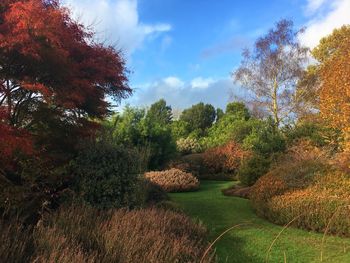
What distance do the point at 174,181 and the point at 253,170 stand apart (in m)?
3.25

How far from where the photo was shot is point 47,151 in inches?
355

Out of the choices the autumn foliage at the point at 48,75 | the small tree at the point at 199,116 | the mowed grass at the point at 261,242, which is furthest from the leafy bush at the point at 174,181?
the small tree at the point at 199,116

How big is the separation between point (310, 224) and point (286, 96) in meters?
26.3

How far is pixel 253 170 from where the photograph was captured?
17125mm

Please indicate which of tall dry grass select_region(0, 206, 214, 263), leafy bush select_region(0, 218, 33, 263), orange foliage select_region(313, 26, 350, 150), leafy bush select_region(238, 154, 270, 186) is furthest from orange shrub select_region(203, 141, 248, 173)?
leafy bush select_region(0, 218, 33, 263)

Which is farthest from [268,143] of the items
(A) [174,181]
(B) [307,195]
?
(B) [307,195]

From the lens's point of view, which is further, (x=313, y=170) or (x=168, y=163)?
(x=168, y=163)

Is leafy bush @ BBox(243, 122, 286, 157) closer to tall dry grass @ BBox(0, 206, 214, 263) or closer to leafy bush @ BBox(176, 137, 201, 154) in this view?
leafy bush @ BBox(176, 137, 201, 154)

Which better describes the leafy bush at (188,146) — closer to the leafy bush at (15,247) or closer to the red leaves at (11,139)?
the red leaves at (11,139)

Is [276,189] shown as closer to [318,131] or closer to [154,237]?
[154,237]

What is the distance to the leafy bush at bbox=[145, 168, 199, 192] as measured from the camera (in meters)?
17.6

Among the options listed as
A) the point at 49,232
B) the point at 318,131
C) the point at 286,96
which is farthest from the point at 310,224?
the point at 286,96

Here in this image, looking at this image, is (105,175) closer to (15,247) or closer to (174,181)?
(15,247)

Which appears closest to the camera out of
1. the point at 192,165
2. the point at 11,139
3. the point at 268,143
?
the point at 11,139
